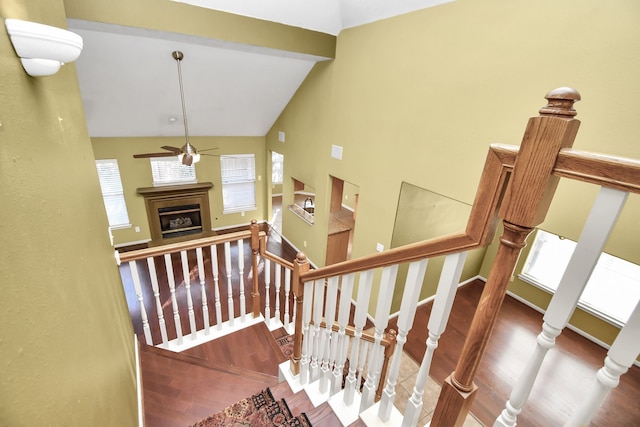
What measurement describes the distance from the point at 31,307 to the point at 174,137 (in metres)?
6.84

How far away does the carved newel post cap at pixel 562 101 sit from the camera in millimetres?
547

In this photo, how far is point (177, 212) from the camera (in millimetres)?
7160

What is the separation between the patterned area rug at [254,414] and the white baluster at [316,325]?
26 cm

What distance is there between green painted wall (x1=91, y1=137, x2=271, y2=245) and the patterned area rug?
6158 mm

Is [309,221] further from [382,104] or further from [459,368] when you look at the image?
[459,368]

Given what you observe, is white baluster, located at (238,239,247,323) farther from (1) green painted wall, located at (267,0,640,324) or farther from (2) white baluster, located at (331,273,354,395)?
(1) green painted wall, located at (267,0,640,324)

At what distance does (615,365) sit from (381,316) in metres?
0.71

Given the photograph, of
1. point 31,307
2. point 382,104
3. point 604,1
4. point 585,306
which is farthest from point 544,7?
point 585,306

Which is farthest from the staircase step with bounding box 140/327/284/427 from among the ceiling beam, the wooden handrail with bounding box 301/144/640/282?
the ceiling beam

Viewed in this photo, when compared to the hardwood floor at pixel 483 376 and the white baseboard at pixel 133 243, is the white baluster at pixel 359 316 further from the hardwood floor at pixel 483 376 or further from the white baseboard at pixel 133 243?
the white baseboard at pixel 133 243

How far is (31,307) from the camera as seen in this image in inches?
24.4

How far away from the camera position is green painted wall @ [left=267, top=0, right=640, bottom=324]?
2.00 m

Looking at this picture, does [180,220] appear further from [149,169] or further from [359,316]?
[359,316]

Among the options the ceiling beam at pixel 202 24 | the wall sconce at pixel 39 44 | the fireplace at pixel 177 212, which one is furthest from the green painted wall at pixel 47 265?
the fireplace at pixel 177 212
